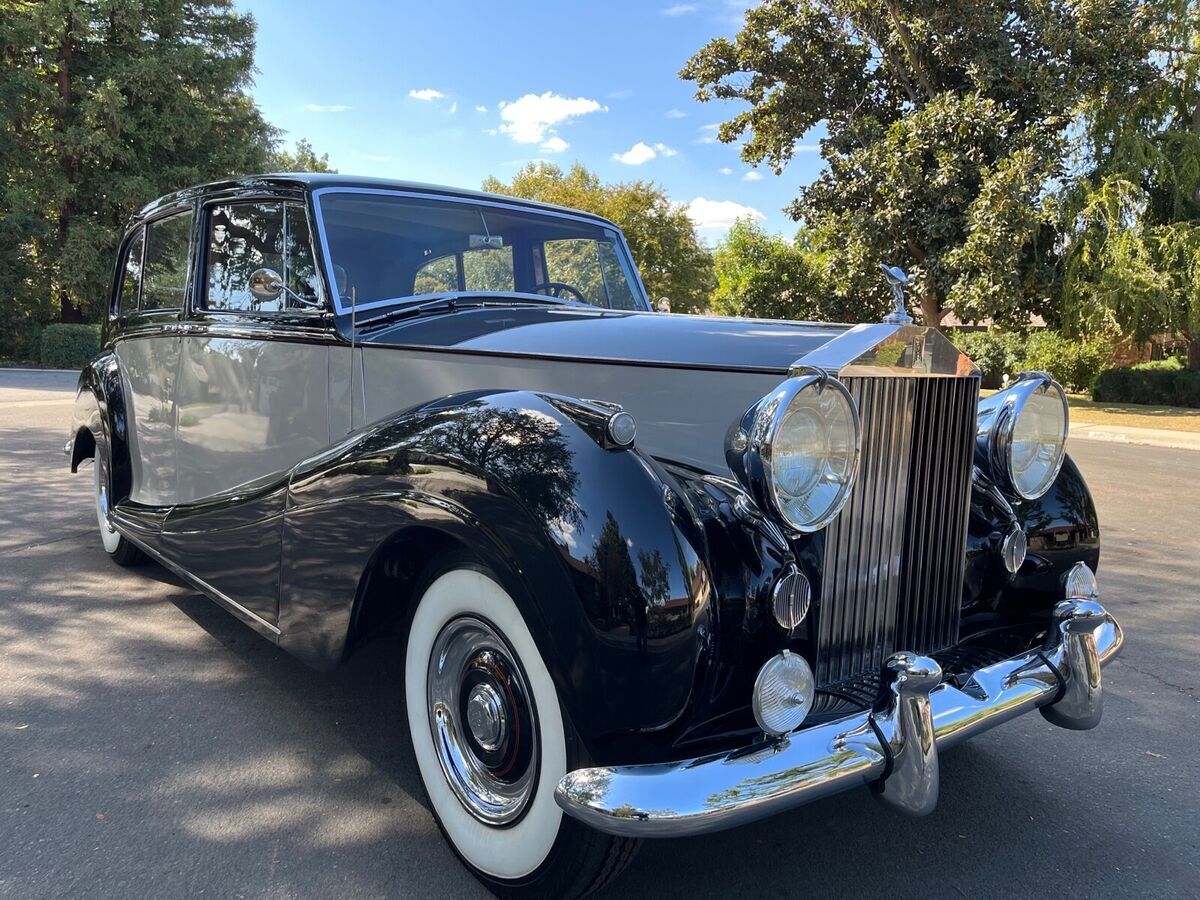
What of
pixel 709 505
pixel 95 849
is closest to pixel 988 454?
pixel 709 505

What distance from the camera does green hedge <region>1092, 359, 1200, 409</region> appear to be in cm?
1886

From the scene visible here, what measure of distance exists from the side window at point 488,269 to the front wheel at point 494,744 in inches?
59.5

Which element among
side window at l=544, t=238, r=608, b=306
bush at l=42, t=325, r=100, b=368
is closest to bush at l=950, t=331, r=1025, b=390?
side window at l=544, t=238, r=608, b=306

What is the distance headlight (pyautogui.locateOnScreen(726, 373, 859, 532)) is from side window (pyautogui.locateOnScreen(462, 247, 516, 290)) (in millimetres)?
Answer: 1661

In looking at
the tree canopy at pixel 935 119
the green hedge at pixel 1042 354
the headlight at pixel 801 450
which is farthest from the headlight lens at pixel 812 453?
the green hedge at pixel 1042 354

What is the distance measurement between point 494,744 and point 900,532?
1.20m

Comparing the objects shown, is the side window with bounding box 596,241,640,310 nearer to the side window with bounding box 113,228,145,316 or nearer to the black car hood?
the black car hood

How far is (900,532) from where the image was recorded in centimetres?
226

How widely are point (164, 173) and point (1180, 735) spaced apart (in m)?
24.1

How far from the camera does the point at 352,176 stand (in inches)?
123

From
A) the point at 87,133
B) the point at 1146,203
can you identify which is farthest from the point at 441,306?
the point at 87,133

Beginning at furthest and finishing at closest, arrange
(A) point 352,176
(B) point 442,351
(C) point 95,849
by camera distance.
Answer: (A) point 352,176, (B) point 442,351, (C) point 95,849

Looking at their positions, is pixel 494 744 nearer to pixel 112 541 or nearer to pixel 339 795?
pixel 339 795

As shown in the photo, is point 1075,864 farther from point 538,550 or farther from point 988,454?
point 538,550
